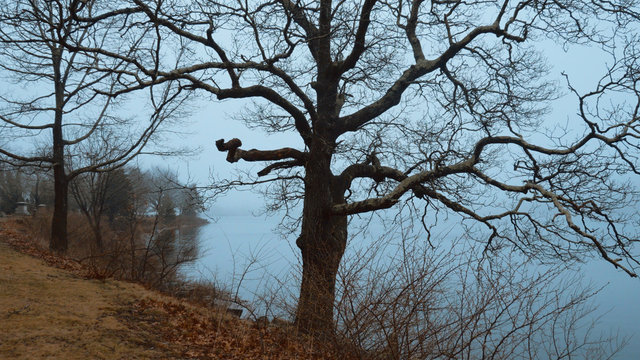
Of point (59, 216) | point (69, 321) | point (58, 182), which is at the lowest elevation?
point (69, 321)

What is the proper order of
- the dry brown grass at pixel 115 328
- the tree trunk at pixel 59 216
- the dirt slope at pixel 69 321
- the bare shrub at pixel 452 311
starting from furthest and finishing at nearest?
the tree trunk at pixel 59 216
the dry brown grass at pixel 115 328
the dirt slope at pixel 69 321
the bare shrub at pixel 452 311

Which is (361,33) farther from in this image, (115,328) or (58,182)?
(58,182)

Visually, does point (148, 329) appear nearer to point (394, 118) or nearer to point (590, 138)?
point (394, 118)

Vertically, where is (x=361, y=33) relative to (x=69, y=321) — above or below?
above

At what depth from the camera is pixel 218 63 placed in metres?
8.68

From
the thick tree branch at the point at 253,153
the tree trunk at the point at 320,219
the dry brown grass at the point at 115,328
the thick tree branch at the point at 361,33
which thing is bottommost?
the dry brown grass at the point at 115,328

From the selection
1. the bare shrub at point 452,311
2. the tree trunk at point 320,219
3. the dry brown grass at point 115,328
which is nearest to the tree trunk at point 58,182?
the dry brown grass at point 115,328

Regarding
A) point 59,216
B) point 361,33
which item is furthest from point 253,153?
point 59,216

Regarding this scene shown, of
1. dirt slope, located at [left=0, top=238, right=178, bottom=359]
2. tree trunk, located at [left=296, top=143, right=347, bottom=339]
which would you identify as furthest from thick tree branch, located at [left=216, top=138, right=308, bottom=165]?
dirt slope, located at [left=0, top=238, right=178, bottom=359]

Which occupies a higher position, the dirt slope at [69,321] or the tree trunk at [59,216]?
the tree trunk at [59,216]

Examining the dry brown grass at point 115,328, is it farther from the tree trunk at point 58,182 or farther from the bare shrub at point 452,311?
the tree trunk at point 58,182

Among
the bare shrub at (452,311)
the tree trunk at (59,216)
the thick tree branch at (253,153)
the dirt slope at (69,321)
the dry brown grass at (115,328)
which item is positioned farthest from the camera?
the tree trunk at (59,216)

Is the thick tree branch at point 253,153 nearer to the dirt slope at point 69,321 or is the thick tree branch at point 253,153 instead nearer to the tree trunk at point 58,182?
the dirt slope at point 69,321

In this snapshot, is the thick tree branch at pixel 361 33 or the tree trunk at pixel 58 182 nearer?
the thick tree branch at pixel 361 33
